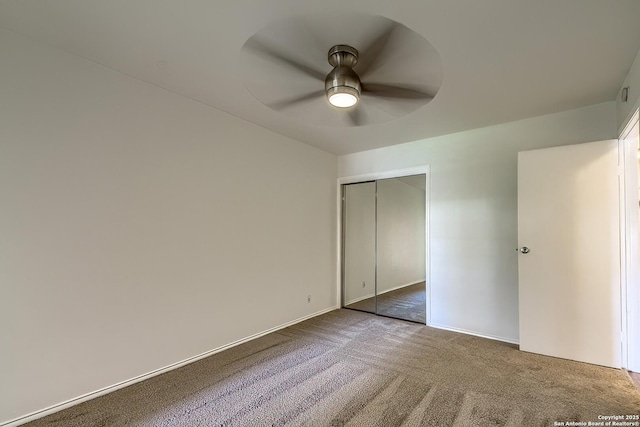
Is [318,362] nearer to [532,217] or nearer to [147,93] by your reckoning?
[532,217]

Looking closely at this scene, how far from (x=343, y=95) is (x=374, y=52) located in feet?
1.02

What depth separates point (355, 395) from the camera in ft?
6.97

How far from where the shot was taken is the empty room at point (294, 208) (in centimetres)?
179

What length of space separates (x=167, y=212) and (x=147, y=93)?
988mm

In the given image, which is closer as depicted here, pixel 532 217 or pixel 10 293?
pixel 10 293

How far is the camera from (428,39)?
183 centimetres

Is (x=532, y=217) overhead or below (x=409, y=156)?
below

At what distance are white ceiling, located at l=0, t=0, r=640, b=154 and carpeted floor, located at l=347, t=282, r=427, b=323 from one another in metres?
2.64

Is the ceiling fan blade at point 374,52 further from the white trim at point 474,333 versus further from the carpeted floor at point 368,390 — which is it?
the white trim at point 474,333

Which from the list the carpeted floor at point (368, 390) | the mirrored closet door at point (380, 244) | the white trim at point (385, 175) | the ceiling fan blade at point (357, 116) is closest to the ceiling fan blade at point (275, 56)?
the ceiling fan blade at point (357, 116)

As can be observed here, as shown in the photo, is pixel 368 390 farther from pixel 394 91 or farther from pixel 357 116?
pixel 357 116

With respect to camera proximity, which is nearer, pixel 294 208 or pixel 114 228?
pixel 114 228

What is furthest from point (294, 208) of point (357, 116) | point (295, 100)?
point (295, 100)

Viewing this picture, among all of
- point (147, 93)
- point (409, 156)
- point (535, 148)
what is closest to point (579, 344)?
point (535, 148)
